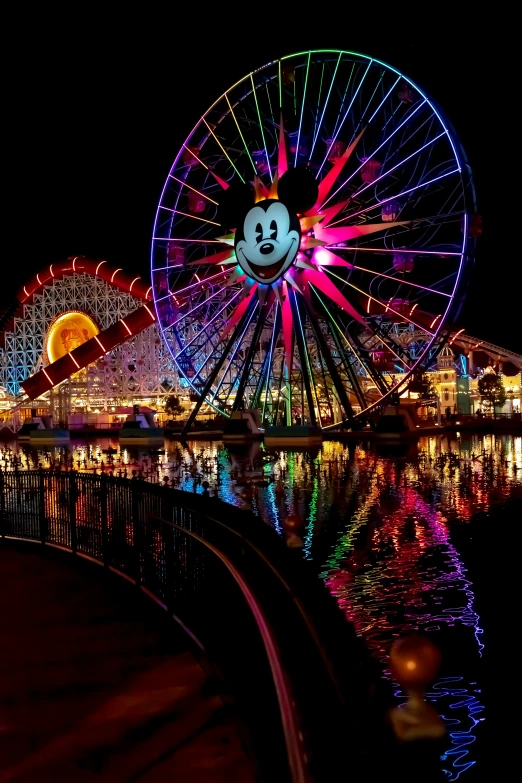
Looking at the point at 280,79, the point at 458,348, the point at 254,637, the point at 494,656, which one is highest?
the point at 280,79

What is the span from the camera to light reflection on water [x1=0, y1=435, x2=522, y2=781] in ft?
24.3

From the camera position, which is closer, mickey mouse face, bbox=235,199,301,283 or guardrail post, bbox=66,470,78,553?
guardrail post, bbox=66,470,78,553

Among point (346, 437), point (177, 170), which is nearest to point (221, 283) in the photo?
point (177, 170)

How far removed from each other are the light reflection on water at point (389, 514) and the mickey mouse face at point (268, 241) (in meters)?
7.39

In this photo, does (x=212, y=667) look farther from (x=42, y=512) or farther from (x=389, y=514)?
(x=389, y=514)

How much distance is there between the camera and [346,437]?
42.8 metres

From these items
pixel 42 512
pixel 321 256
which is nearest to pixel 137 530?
pixel 42 512

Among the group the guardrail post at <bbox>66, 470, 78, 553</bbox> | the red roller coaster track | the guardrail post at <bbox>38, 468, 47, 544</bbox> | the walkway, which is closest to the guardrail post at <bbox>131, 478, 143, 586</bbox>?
the walkway

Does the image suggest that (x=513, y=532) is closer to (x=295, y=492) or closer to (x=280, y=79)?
(x=295, y=492)

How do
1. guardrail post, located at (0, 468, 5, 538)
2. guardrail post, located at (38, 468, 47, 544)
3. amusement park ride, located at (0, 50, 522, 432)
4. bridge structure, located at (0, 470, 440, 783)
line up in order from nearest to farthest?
bridge structure, located at (0, 470, 440, 783)
guardrail post, located at (38, 468, 47, 544)
guardrail post, located at (0, 468, 5, 538)
amusement park ride, located at (0, 50, 522, 432)

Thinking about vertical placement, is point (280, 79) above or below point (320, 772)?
above

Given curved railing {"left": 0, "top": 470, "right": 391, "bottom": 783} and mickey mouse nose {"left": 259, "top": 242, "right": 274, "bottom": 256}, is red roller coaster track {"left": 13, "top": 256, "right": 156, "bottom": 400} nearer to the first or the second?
mickey mouse nose {"left": 259, "top": 242, "right": 274, "bottom": 256}

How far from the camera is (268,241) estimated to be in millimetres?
35000

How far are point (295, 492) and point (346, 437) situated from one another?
75.5ft
